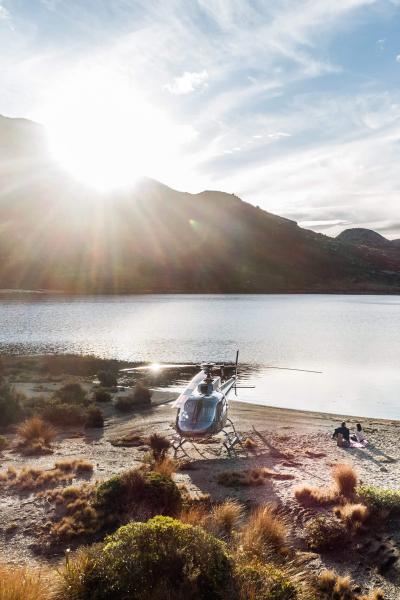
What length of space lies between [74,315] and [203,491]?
88.9m

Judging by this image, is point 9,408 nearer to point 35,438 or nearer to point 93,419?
point 93,419

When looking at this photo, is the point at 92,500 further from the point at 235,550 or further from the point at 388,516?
the point at 388,516

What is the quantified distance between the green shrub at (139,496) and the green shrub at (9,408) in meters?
13.3

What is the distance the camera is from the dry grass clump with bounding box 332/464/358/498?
1398cm

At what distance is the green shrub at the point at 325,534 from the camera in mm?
11258

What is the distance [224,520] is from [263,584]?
3.15 m

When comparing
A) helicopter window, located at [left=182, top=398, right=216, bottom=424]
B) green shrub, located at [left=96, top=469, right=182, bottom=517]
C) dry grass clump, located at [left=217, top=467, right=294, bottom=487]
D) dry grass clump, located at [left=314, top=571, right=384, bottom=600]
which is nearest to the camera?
dry grass clump, located at [left=314, top=571, right=384, bottom=600]

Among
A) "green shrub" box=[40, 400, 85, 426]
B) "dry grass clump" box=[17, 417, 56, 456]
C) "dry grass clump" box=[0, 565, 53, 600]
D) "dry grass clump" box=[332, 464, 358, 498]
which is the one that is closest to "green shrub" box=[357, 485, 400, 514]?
"dry grass clump" box=[332, 464, 358, 498]

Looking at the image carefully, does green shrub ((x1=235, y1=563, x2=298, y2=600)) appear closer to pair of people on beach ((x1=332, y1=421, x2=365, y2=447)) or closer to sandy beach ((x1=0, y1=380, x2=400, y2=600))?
sandy beach ((x1=0, y1=380, x2=400, y2=600))

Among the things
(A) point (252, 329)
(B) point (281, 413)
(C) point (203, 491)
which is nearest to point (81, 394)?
→ (B) point (281, 413)

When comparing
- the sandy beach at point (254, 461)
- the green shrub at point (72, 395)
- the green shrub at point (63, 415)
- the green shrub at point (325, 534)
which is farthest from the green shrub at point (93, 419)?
the green shrub at point (325, 534)

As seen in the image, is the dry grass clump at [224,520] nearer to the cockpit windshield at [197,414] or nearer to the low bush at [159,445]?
the cockpit windshield at [197,414]

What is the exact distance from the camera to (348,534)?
11648 millimetres

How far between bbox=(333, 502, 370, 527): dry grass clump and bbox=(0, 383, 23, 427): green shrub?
18.1 m
